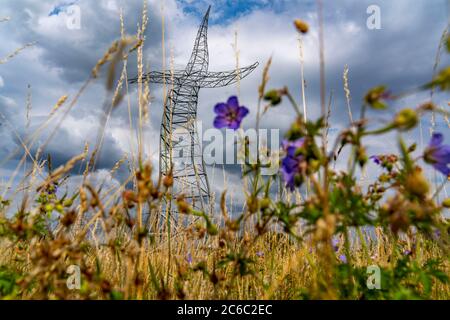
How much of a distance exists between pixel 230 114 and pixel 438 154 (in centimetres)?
76

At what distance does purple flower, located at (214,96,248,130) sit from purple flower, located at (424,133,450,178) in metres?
0.67

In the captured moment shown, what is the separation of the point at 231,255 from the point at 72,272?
0.72m

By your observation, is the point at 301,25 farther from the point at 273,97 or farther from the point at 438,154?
the point at 438,154

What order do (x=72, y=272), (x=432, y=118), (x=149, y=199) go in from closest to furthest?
(x=149, y=199)
(x=72, y=272)
(x=432, y=118)

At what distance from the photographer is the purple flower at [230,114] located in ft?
5.07

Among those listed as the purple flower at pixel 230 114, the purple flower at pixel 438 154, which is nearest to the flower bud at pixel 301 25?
the purple flower at pixel 230 114

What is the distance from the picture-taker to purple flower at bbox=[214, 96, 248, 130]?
60.8 inches

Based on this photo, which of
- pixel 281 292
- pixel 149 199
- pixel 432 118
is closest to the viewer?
pixel 149 199

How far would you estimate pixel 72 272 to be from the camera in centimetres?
159

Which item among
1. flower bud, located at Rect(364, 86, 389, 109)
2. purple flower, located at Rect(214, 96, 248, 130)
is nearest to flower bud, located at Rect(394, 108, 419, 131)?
flower bud, located at Rect(364, 86, 389, 109)
